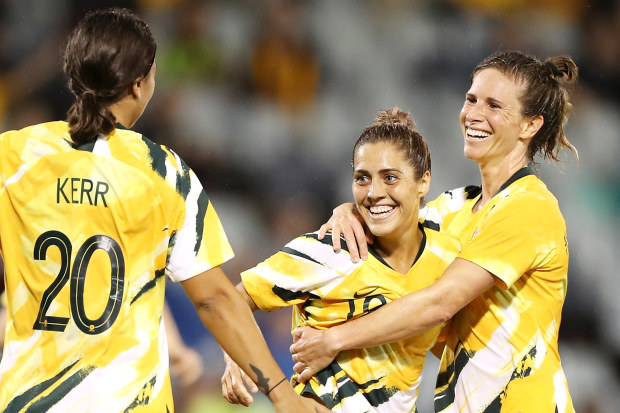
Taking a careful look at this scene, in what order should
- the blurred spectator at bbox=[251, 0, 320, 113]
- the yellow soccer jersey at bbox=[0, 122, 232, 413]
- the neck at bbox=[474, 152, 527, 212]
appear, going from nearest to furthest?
1. the yellow soccer jersey at bbox=[0, 122, 232, 413]
2. the neck at bbox=[474, 152, 527, 212]
3. the blurred spectator at bbox=[251, 0, 320, 113]

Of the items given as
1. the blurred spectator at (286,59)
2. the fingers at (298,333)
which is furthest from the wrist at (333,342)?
the blurred spectator at (286,59)

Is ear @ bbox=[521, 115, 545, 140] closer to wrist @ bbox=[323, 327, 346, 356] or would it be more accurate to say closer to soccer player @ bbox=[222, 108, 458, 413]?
soccer player @ bbox=[222, 108, 458, 413]

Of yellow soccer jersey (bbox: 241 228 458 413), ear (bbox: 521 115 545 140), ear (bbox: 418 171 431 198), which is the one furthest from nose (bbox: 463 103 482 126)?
yellow soccer jersey (bbox: 241 228 458 413)

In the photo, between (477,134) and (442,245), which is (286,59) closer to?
(477,134)

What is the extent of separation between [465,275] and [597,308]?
2.68 metres

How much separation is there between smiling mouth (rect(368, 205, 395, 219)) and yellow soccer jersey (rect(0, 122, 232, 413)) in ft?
2.67

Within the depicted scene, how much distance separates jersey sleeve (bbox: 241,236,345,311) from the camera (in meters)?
2.25

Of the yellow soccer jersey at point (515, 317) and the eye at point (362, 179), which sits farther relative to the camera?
the eye at point (362, 179)

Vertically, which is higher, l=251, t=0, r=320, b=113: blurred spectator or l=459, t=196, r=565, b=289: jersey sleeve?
l=251, t=0, r=320, b=113: blurred spectator

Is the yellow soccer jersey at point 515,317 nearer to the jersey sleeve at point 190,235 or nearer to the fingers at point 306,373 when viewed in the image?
the fingers at point 306,373

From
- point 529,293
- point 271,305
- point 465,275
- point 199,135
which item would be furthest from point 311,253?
point 199,135

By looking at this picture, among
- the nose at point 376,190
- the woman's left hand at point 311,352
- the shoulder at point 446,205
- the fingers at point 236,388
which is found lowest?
the fingers at point 236,388

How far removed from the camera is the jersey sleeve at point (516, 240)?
2.18 metres

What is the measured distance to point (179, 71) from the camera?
4.58 m
